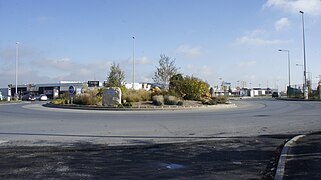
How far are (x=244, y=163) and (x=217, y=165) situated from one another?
2.11 feet

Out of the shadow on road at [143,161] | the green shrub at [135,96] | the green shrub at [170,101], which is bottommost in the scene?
the shadow on road at [143,161]

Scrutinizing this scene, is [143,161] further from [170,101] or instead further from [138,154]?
[170,101]

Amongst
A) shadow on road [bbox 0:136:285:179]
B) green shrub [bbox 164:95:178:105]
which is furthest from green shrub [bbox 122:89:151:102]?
shadow on road [bbox 0:136:285:179]

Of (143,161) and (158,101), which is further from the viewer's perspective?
(158,101)

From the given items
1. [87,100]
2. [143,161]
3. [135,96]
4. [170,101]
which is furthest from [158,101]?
[143,161]

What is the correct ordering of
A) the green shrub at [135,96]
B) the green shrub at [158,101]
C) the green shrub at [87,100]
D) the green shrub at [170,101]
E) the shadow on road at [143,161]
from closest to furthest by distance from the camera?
the shadow on road at [143,161]
the green shrub at [158,101]
the green shrub at [170,101]
the green shrub at [87,100]
the green shrub at [135,96]

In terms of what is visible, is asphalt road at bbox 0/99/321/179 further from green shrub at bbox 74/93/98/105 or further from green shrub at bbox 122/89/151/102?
green shrub at bbox 122/89/151/102

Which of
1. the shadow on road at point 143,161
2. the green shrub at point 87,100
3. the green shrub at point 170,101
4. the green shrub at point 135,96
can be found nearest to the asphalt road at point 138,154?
the shadow on road at point 143,161

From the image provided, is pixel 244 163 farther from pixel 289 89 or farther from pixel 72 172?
pixel 289 89

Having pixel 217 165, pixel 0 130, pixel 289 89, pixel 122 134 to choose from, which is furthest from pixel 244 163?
pixel 289 89

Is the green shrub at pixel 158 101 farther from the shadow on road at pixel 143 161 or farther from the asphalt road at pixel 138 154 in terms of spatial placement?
the shadow on road at pixel 143 161

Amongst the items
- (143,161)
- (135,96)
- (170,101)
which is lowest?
(143,161)

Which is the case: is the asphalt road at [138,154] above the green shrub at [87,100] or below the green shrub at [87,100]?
below

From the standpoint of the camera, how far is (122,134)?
572 inches
